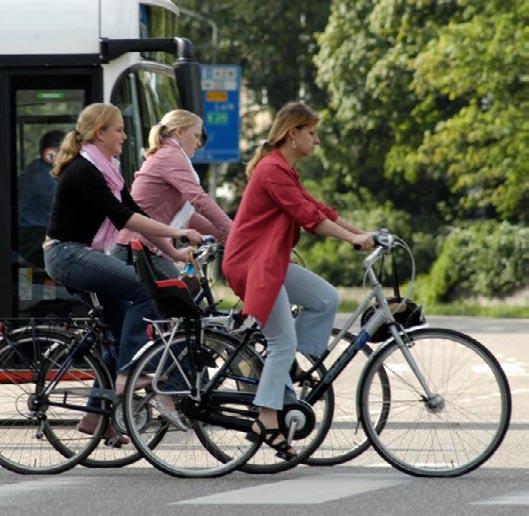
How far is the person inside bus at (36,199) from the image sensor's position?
1314cm

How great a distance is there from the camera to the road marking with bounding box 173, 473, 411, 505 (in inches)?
347

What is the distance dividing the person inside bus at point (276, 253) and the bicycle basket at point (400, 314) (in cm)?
23

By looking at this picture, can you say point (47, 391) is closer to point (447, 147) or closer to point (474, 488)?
point (474, 488)

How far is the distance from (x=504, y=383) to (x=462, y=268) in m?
31.8

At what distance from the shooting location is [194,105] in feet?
41.7

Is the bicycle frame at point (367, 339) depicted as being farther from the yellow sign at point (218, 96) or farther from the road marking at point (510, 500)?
the yellow sign at point (218, 96)

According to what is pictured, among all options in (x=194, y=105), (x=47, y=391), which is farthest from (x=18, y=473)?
(x=194, y=105)

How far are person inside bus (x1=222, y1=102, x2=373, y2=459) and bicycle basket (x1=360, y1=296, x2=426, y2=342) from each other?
0.23m

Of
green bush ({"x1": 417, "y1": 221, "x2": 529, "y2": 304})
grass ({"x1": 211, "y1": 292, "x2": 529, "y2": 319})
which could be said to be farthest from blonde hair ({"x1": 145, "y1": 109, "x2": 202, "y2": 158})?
green bush ({"x1": 417, "y1": 221, "x2": 529, "y2": 304})

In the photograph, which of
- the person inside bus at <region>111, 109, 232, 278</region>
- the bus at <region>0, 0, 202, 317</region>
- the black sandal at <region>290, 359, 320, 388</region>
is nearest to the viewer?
the black sandal at <region>290, 359, 320, 388</region>

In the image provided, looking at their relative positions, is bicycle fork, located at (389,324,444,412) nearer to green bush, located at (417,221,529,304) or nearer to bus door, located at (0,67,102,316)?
bus door, located at (0,67,102,316)

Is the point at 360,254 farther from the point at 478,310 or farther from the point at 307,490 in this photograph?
the point at 307,490

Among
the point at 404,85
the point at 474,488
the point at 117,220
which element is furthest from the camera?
the point at 404,85

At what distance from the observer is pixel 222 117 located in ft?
124
